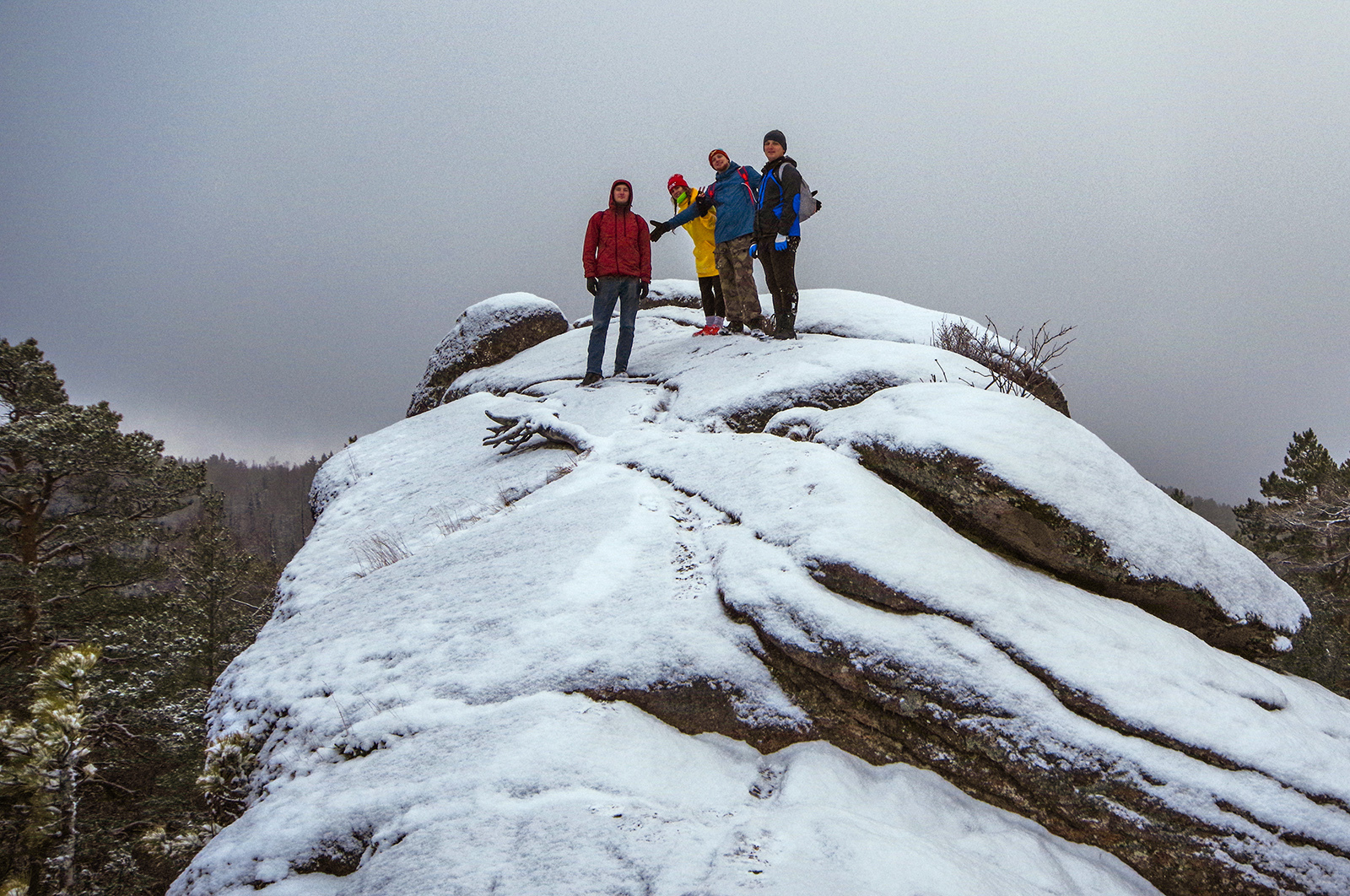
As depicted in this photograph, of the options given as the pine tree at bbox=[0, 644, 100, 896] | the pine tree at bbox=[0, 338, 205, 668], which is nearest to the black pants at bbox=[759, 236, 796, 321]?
the pine tree at bbox=[0, 644, 100, 896]

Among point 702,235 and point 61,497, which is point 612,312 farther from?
point 61,497

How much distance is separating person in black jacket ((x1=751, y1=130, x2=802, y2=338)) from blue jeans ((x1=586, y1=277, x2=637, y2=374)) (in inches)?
79.1

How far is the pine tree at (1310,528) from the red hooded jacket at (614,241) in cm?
1743

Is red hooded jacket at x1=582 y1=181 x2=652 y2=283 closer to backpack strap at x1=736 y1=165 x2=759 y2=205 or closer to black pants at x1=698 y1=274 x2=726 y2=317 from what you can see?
backpack strap at x1=736 y1=165 x2=759 y2=205

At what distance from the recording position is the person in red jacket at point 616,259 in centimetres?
955

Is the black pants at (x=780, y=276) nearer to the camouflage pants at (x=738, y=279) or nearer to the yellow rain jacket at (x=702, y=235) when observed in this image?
the camouflage pants at (x=738, y=279)

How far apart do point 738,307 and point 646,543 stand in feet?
20.4

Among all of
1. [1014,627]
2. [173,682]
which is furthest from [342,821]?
[173,682]

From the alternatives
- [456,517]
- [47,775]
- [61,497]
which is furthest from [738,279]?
[61,497]

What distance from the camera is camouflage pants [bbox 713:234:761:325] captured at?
979 centimetres

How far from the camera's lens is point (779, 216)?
899 cm

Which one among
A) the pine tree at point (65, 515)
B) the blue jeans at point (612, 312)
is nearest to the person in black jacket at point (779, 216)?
the blue jeans at point (612, 312)

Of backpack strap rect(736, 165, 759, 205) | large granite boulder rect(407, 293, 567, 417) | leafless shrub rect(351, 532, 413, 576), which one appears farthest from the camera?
large granite boulder rect(407, 293, 567, 417)

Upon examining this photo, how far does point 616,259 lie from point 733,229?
1.78 meters
